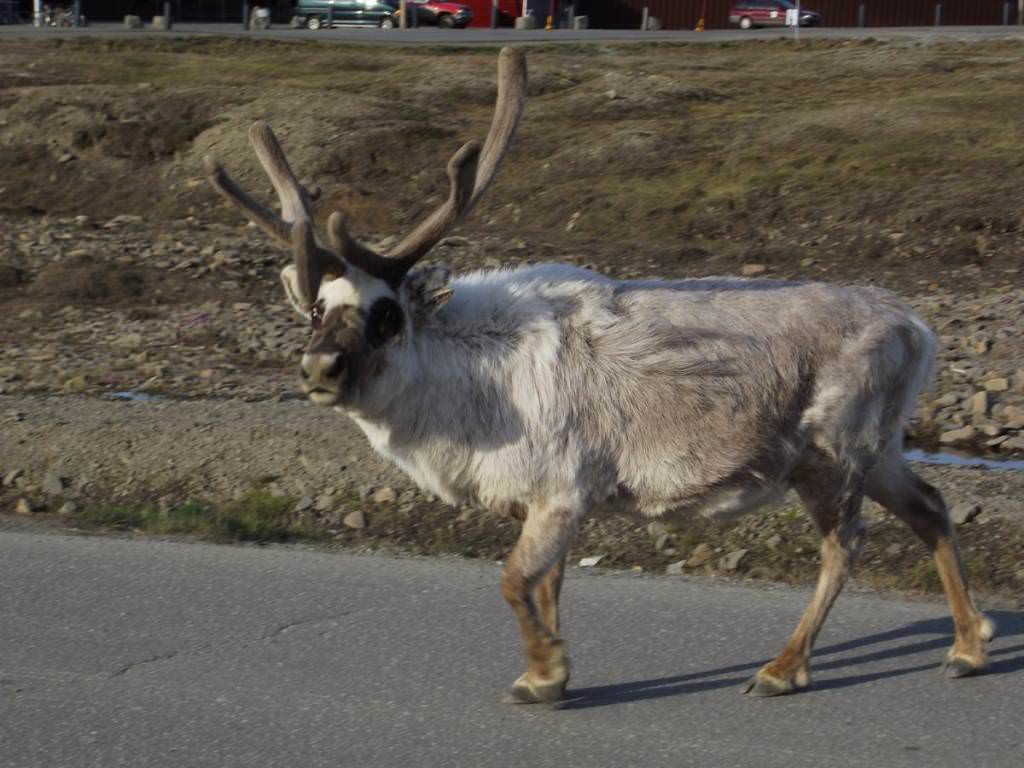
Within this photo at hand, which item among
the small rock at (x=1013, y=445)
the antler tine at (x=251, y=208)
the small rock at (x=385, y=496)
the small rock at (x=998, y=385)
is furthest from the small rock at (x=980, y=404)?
the antler tine at (x=251, y=208)

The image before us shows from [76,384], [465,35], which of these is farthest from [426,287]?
[465,35]

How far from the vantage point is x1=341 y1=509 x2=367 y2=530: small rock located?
8.31 meters

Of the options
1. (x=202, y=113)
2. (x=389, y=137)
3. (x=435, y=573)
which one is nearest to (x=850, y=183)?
(x=389, y=137)

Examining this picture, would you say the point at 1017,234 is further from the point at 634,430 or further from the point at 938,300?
the point at 634,430

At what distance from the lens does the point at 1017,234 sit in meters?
15.9

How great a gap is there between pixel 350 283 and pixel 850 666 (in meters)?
2.29

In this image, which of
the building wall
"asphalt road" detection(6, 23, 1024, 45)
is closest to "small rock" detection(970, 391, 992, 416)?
"asphalt road" detection(6, 23, 1024, 45)

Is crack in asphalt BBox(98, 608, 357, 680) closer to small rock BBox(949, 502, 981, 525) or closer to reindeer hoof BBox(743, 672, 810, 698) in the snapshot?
reindeer hoof BBox(743, 672, 810, 698)

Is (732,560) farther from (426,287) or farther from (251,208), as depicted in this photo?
(251,208)

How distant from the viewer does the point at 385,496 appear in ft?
27.9

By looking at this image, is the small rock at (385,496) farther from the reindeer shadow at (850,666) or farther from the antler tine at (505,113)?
the reindeer shadow at (850,666)

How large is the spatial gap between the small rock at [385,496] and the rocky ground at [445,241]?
0.04 ft

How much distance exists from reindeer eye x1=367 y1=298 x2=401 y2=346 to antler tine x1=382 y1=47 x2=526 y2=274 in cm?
14

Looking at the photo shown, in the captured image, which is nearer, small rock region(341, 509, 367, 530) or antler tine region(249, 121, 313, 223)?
antler tine region(249, 121, 313, 223)
